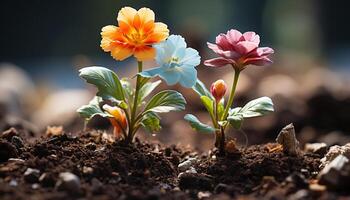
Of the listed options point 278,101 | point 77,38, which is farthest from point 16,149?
point 77,38

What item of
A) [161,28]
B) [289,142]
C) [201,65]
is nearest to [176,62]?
[161,28]

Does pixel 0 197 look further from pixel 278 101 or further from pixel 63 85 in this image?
pixel 63 85

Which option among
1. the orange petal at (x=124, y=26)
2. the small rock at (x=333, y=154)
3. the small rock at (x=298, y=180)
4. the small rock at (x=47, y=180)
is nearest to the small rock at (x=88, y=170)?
the small rock at (x=47, y=180)

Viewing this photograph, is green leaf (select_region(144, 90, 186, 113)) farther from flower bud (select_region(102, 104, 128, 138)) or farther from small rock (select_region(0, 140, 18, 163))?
small rock (select_region(0, 140, 18, 163))

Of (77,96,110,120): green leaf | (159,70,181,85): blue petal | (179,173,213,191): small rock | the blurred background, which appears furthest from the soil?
the blurred background

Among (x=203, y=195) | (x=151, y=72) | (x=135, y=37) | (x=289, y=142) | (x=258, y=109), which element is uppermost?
(x=135, y=37)

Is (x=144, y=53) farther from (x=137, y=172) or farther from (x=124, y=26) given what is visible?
(x=137, y=172)
